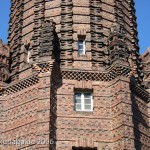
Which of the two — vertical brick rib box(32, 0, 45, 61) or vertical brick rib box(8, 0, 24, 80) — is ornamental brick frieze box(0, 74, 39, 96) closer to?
vertical brick rib box(8, 0, 24, 80)

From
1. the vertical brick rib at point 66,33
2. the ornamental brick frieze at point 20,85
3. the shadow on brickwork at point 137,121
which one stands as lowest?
the shadow on brickwork at point 137,121

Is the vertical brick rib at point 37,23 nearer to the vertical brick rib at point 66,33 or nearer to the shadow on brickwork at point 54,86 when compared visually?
the shadow on brickwork at point 54,86

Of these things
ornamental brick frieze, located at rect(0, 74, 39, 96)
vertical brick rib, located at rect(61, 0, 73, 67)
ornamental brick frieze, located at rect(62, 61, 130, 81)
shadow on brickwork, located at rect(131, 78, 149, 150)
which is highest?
vertical brick rib, located at rect(61, 0, 73, 67)

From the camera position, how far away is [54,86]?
19688mm

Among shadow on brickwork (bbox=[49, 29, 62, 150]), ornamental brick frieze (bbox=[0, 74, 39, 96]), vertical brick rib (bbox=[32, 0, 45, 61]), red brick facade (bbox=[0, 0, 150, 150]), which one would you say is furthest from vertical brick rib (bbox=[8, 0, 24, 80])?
shadow on brickwork (bbox=[49, 29, 62, 150])

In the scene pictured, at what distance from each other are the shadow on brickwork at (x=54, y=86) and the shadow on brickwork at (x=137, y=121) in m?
3.85

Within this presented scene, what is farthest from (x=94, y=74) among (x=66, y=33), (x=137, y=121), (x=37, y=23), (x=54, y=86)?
(x=37, y=23)

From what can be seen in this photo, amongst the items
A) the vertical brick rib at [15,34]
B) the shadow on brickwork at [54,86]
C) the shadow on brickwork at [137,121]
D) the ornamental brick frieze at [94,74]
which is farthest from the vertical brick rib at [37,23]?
the shadow on brickwork at [137,121]

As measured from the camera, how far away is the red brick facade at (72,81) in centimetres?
1875

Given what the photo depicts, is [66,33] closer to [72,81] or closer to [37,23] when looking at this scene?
[37,23]

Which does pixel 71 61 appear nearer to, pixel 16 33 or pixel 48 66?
pixel 48 66

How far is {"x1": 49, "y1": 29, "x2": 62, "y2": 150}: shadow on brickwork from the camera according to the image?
59.9ft

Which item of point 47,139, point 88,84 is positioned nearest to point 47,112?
point 47,139

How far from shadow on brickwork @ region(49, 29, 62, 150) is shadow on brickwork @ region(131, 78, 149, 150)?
151 inches
